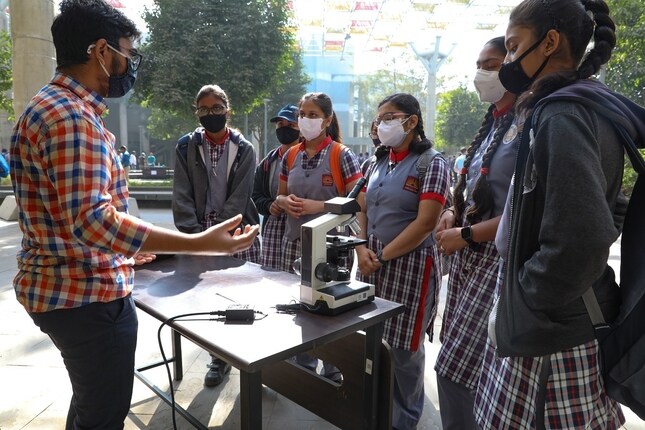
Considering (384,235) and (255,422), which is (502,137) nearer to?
(384,235)

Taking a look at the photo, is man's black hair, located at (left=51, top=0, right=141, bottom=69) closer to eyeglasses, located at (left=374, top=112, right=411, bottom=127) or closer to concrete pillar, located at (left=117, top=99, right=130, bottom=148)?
eyeglasses, located at (left=374, top=112, right=411, bottom=127)

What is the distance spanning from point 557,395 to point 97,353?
136 cm

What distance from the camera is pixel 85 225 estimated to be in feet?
4.13

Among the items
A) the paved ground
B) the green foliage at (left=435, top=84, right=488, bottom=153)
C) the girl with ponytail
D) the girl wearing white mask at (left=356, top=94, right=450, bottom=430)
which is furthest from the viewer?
the green foliage at (left=435, top=84, right=488, bottom=153)

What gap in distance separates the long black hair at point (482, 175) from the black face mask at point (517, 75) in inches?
15.4

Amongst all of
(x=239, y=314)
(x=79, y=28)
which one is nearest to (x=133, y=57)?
(x=79, y=28)

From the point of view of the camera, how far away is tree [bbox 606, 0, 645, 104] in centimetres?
866

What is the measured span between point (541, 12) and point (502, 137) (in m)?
0.61

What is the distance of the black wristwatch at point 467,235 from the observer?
1.80 meters

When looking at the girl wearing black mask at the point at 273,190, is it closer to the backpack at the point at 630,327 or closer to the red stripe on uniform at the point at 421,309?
the red stripe on uniform at the point at 421,309

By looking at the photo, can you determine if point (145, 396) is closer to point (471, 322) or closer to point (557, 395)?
point (471, 322)

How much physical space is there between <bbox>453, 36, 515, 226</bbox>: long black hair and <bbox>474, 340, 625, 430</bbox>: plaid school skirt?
672mm

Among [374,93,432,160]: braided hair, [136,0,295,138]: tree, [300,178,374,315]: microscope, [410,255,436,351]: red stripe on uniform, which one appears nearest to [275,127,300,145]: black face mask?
[374,93,432,160]: braided hair

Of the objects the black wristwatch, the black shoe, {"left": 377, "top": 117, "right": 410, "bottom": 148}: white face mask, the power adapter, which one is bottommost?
the black shoe
